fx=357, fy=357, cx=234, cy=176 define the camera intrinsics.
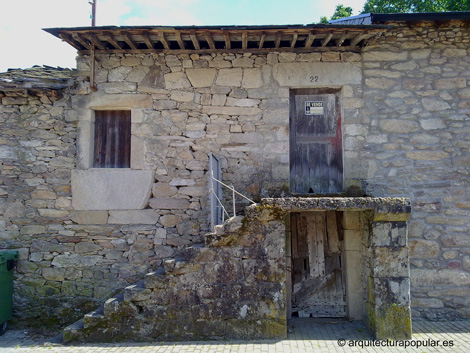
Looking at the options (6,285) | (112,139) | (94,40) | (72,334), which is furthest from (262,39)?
(6,285)

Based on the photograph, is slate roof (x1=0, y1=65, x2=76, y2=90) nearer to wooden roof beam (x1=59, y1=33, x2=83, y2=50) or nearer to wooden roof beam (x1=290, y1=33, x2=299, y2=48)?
wooden roof beam (x1=59, y1=33, x2=83, y2=50)

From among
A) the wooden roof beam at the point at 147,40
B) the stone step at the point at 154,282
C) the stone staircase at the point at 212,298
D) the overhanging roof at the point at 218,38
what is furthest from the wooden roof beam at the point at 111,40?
the stone step at the point at 154,282

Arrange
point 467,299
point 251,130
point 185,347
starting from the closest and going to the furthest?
point 185,347 → point 467,299 → point 251,130

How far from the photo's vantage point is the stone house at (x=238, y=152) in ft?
18.5

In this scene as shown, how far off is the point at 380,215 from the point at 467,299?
7.56 feet

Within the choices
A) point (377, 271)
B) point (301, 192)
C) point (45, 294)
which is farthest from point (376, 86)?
point (45, 294)

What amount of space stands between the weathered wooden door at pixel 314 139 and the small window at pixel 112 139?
2792 millimetres

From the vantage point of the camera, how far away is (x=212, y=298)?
15.4 feet

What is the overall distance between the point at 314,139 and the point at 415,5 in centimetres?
790

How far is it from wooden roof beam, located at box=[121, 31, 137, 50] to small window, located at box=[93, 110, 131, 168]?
1.05 m

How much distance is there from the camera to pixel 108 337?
4.68 metres

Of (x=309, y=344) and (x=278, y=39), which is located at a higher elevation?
(x=278, y=39)

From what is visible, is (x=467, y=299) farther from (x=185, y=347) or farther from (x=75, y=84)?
(x=75, y=84)

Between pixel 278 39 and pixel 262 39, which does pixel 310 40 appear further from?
pixel 262 39
